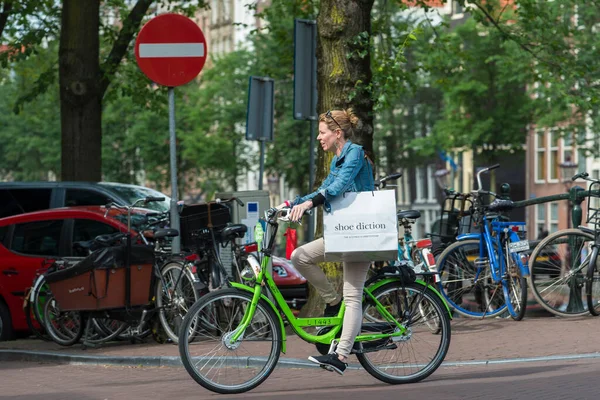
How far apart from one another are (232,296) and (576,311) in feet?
17.2

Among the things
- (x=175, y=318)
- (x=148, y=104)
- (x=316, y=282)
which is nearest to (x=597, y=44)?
(x=148, y=104)

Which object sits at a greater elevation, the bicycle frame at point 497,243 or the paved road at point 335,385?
the bicycle frame at point 497,243

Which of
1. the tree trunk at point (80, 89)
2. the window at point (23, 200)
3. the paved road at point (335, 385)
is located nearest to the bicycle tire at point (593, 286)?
the paved road at point (335, 385)

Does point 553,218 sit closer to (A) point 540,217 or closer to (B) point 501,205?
(A) point 540,217

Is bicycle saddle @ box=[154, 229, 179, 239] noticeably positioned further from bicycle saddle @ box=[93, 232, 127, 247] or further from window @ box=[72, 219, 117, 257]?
window @ box=[72, 219, 117, 257]

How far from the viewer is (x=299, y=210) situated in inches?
331

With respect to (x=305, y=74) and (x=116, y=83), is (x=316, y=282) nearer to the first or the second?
(x=305, y=74)

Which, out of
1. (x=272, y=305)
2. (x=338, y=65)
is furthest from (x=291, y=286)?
(x=272, y=305)

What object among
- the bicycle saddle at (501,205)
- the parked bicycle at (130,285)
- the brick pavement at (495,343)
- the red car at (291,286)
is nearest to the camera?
the brick pavement at (495,343)

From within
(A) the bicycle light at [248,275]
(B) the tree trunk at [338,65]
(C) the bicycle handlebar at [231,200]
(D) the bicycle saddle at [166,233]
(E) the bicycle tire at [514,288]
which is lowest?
(E) the bicycle tire at [514,288]

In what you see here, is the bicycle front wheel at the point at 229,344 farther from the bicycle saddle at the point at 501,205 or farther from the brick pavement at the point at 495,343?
the bicycle saddle at the point at 501,205

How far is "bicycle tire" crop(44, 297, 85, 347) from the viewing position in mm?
12539

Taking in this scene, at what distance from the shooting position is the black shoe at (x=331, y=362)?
8.69 metres

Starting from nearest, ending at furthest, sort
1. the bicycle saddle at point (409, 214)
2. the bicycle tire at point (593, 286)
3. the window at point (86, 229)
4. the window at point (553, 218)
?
the bicycle saddle at point (409, 214) → the bicycle tire at point (593, 286) → the window at point (86, 229) → the window at point (553, 218)
